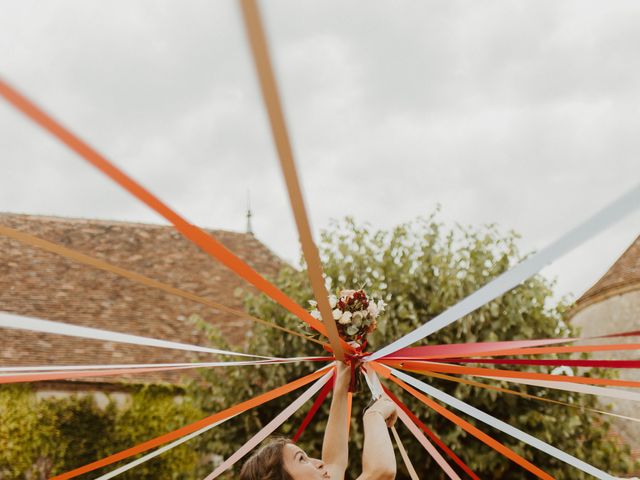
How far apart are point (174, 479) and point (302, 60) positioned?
12762mm

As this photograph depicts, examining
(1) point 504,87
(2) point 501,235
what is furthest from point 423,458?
(1) point 504,87

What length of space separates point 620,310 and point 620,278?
2.47ft

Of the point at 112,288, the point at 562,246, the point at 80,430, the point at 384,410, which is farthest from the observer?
the point at 112,288

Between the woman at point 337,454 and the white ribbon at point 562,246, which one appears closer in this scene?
the white ribbon at point 562,246

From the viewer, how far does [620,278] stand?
15.8 metres

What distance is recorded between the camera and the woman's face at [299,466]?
109 inches

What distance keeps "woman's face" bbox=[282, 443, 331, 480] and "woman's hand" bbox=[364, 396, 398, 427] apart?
0.32 meters

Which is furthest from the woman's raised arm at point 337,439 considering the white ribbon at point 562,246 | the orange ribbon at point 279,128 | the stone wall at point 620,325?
the stone wall at point 620,325

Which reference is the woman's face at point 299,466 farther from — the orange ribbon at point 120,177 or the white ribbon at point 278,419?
the white ribbon at point 278,419

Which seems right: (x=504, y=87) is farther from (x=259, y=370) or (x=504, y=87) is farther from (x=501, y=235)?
(x=259, y=370)

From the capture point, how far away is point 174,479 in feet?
44.6

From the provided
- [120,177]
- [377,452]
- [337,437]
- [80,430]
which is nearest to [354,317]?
[337,437]

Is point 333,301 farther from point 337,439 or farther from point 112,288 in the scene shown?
point 112,288

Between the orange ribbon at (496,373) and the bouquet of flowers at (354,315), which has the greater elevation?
the bouquet of flowers at (354,315)
